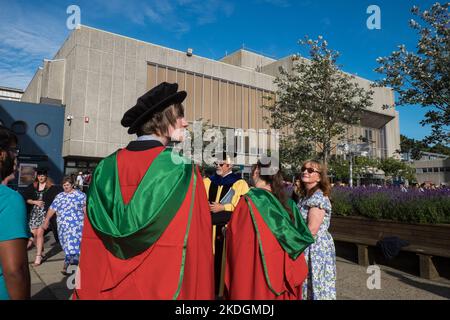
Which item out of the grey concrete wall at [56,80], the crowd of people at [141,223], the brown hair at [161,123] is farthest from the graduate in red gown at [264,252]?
the grey concrete wall at [56,80]

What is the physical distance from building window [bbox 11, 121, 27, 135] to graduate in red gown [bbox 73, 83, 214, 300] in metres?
25.6

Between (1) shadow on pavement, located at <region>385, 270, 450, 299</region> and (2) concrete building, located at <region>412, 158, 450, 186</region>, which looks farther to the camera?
(2) concrete building, located at <region>412, 158, 450, 186</region>

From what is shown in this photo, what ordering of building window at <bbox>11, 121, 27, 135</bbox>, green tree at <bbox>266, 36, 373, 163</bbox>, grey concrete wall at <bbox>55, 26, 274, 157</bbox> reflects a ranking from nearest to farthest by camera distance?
green tree at <bbox>266, 36, 373, 163</bbox> → building window at <bbox>11, 121, 27, 135</bbox> → grey concrete wall at <bbox>55, 26, 274, 157</bbox>

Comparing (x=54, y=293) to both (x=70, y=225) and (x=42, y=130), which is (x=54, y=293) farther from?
(x=42, y=130)

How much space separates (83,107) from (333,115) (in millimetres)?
19552

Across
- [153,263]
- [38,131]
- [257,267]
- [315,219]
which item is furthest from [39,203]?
[38,131]

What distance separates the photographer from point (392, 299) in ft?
15.3

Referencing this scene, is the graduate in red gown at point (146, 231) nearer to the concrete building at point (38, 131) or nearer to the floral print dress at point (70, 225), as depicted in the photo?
the floral print dress at point (70, 225)

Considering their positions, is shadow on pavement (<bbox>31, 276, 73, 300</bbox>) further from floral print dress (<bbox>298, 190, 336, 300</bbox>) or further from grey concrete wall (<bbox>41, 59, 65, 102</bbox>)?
grey concrete wall (<bbox>41, 59, 65, 102</bbox>)

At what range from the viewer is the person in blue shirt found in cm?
161

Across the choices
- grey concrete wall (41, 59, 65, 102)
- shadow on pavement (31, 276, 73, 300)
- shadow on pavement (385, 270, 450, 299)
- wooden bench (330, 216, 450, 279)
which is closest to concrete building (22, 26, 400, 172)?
grey concrete wall (41, 59, 65, 102)

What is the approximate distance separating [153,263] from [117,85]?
92.1ft

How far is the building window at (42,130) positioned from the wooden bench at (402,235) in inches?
910

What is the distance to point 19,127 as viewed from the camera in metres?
23.5
